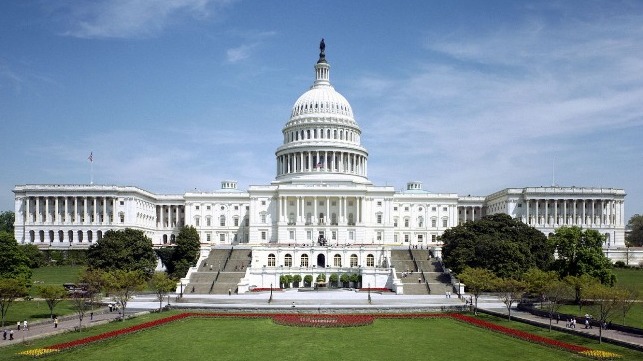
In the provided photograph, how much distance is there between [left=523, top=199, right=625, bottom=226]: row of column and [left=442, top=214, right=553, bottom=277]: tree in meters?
43.4

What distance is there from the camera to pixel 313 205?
12662cm

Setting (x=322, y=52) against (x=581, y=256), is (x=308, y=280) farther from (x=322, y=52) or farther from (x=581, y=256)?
(x=322, y=52)

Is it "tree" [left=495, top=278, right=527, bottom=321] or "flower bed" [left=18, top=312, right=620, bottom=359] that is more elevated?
"tree" [left=495, top=278, right=527, bottom=321]

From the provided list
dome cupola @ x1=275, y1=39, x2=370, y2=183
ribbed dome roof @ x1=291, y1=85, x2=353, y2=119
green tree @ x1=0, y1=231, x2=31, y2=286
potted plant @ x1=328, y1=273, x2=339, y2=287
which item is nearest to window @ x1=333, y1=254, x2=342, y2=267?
potted plant @ x1=328, y1=273, x2=339, y2=287

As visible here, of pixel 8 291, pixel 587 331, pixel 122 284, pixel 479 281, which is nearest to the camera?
pixel 587 331

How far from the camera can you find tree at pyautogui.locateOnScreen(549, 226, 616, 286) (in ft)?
240

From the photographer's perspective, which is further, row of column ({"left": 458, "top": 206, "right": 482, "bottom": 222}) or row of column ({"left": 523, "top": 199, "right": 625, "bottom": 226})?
row of column ({"left": 458, "top": 206, "right": 482, "bottom": 222})

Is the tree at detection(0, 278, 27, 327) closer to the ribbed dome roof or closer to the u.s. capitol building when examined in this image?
the u.s. capitol building

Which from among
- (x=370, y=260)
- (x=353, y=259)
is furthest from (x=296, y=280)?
(x=370, y=260)

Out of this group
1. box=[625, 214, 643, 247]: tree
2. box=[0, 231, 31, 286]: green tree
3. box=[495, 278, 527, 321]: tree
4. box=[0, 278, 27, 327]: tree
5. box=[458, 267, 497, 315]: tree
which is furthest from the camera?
box=[625, 214, 643, 247]: tree

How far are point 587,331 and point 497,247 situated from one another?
1287 inches

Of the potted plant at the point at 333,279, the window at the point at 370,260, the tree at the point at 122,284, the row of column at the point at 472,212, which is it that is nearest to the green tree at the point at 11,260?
the tree at the point at 122,284

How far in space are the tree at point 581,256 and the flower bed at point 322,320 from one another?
2817 centimetres

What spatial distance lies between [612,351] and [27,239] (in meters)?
123
